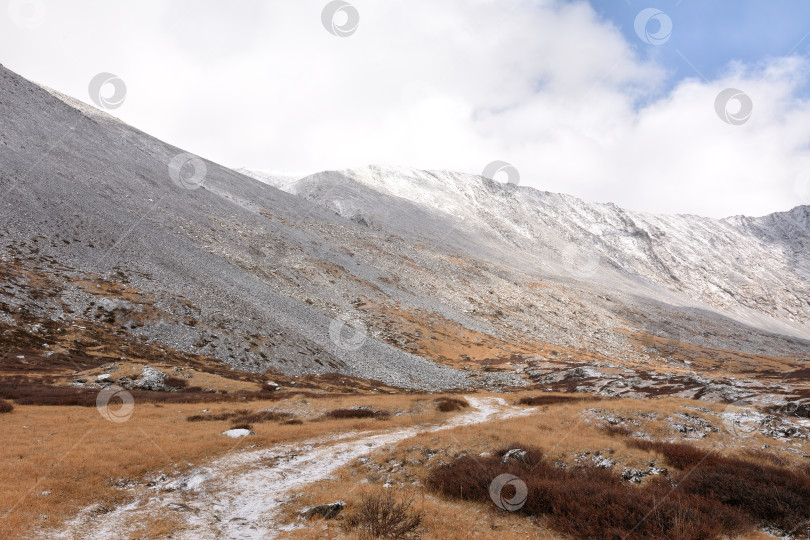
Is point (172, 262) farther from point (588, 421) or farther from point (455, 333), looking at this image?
point (588, 421)

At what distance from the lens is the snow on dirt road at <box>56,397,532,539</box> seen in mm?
11688

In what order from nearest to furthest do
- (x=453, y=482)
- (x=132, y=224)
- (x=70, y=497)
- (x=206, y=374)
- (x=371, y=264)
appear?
(x=70, y=497), (x=453, y=482), (x=206, y=374), (x=132, y=224), (x=371, y=264)

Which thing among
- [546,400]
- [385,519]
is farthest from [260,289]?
[385,519]

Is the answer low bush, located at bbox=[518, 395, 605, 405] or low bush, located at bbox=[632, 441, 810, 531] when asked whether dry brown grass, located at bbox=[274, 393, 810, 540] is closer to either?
low bush, located at bbox=[632, 441, 810, 531]

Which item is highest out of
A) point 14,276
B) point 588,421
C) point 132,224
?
point 132,224

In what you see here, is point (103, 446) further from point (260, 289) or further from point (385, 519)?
point (260, 289)

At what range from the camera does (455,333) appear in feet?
284

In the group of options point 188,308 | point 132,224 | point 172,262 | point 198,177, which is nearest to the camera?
point 188,308

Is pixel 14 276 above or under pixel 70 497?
above

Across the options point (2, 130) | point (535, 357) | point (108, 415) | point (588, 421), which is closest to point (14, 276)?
point (108, 415)

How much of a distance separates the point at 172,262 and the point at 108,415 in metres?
44.8

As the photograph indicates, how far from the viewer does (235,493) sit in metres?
15.0

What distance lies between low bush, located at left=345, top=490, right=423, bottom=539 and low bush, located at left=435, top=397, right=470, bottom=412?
22.6 meters

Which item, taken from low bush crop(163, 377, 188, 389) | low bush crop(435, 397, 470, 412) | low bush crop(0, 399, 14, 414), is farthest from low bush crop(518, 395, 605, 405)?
low bush crop(0, 399, 14, 414)
